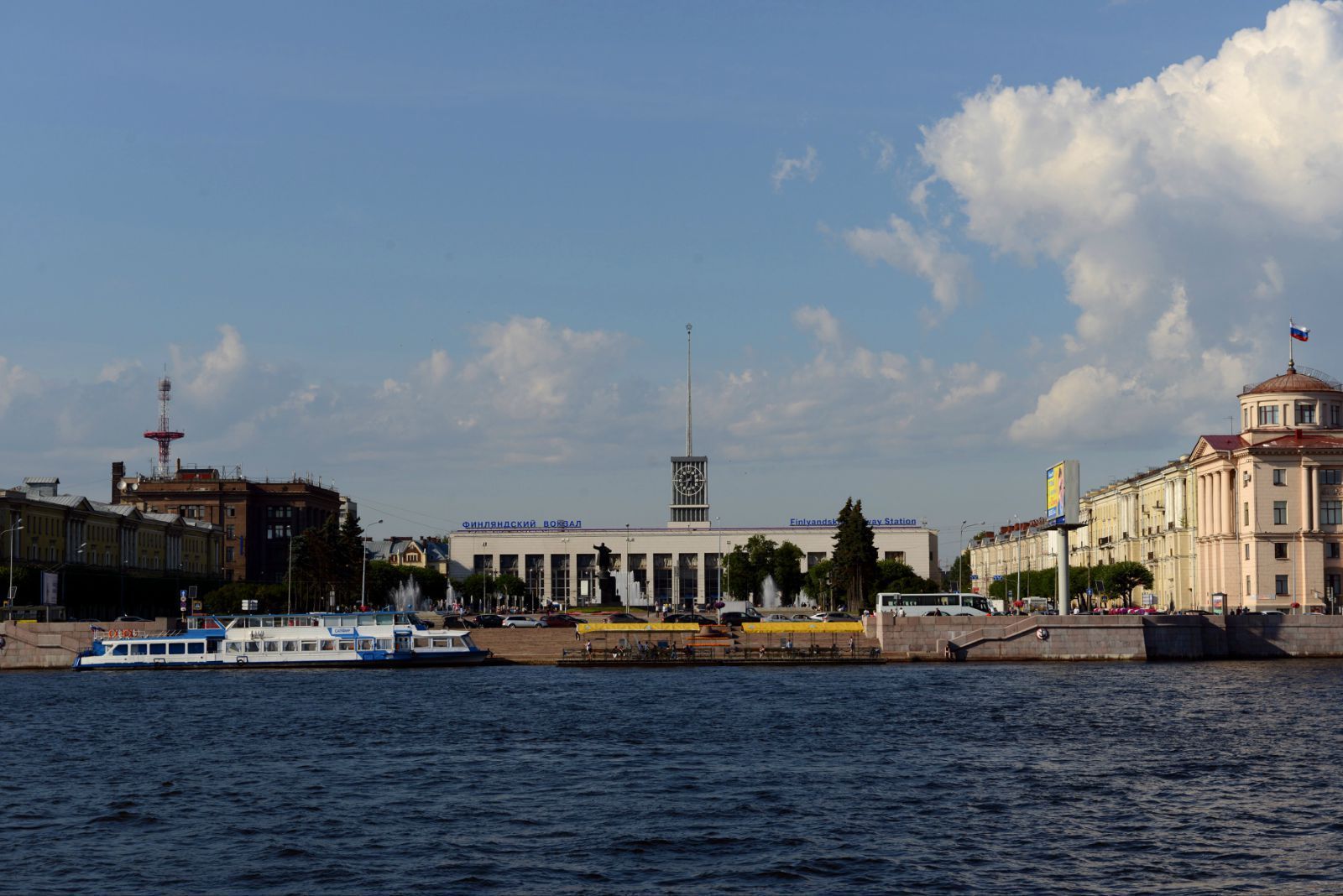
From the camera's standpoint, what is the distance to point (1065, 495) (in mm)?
94375

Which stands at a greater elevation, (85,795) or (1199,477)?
(1199,477)

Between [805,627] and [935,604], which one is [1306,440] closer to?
[935,604]

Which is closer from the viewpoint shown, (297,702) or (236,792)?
(236,792)

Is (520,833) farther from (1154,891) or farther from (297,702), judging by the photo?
(297,702)

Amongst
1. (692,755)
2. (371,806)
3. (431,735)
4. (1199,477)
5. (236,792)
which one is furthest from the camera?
(1199,477)

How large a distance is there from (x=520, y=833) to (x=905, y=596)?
6758 cm

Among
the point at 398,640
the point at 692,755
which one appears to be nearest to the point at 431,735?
the point at 692,755

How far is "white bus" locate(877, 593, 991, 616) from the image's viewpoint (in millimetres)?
97500

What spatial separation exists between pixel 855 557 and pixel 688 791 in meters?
95.8

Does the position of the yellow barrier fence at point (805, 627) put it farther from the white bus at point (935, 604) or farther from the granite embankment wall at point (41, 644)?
the granite embankment wall at point (41, 644)

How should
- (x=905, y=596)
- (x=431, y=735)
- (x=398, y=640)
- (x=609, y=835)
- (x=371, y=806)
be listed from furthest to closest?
(x=905, y=596) < (x=398, y=640) < (x=431, y=735) < (x=371, y=806) < (x=609, y=835)

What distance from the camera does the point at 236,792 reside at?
42.0 meters

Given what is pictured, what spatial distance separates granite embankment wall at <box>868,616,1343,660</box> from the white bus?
188 inches

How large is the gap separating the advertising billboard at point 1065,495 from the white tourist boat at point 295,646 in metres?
35.6
